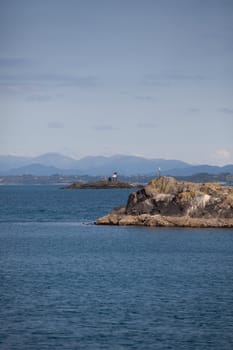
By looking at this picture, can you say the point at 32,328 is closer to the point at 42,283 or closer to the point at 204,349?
the point at 204,349

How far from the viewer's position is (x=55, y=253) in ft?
214

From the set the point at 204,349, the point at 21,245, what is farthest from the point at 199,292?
the point at 21,245

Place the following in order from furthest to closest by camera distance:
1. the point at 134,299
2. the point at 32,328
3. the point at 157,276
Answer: the point at 157,276, the point at 134,299, the point at 32,328

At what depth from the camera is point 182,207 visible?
8600 centimetres

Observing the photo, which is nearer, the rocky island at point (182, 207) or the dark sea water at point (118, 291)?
the dark sea water at point (118, 291)

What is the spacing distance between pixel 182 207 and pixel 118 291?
137 ft

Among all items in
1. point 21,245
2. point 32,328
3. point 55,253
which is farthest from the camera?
point 21,245

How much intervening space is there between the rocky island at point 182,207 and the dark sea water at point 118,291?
6150 millimetres

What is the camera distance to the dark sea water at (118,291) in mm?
34188

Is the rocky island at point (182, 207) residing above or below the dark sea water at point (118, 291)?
above

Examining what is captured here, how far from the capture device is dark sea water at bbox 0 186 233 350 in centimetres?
3419

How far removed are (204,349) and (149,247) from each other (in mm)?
36268

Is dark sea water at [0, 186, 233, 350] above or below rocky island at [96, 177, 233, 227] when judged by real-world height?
below

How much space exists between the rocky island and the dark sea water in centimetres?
615
